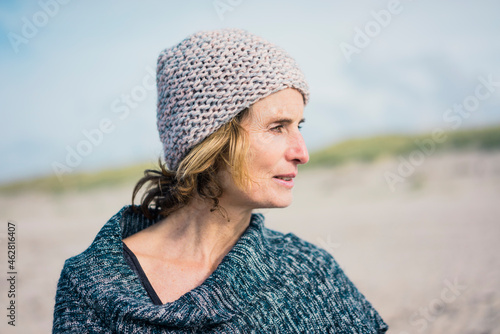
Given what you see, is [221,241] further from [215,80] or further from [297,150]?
[215,80]

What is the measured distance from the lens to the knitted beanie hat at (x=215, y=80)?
7.14 ft

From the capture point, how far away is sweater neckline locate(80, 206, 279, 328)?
196 centimetres

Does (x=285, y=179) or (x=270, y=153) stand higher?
(x=270, y=153)

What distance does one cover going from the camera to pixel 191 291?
208 centimetres

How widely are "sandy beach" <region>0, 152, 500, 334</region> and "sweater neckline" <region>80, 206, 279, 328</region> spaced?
615 millimetres

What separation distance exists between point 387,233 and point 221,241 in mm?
7226

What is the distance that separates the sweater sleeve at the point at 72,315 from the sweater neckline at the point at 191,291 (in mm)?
53

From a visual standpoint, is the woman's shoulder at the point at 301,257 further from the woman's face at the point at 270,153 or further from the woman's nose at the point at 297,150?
the woman's nose at the point at 297,150

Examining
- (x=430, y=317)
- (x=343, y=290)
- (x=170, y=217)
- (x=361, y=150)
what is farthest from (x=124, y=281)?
(x=361, y=150)

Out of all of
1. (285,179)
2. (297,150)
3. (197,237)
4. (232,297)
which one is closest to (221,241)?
(197,237)

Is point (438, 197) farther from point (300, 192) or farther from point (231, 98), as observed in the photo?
point (231, 98)

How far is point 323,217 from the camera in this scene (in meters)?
11.1

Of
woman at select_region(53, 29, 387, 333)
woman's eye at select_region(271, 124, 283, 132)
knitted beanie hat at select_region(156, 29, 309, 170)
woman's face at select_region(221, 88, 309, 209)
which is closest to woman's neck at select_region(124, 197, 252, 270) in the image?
woman at select_region(53, 29, 387, 333)

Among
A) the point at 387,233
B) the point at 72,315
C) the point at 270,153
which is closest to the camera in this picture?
the point at 72,315
